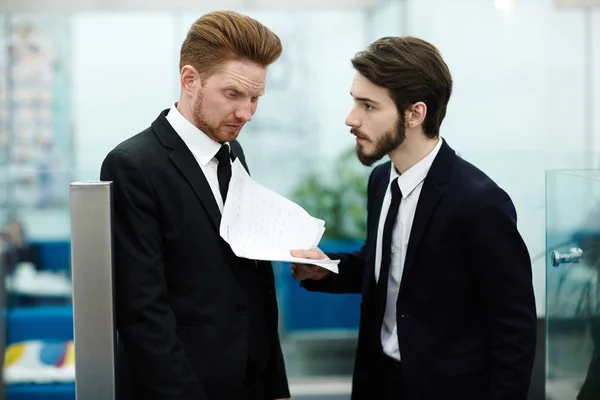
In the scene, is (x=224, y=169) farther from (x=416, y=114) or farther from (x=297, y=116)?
(x=297, y=116)

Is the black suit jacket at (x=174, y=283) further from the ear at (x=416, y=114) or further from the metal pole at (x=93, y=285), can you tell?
the ear at (x=416, y=114)

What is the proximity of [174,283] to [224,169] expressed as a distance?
271mm

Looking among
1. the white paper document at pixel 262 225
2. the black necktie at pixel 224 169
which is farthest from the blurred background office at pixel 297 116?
the black necktie at pixel 224 169

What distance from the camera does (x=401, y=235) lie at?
1745 mm

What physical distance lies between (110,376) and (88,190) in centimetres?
34

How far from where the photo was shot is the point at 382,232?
5.96 feet

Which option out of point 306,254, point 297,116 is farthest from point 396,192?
point 297,116

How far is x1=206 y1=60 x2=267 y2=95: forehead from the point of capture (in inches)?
59.7

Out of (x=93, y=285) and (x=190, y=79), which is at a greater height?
(x=190, y=79)

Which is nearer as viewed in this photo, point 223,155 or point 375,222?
point 223,155

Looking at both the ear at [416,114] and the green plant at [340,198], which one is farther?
the green plant at [340,198]

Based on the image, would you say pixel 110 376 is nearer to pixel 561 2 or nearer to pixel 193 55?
pixel 193 55

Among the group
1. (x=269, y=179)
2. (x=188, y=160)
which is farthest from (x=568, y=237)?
(x=269, y=179)

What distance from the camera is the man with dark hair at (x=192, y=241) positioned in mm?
→ 1422
